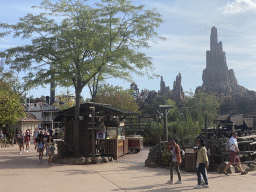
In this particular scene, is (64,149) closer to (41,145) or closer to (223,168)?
(41,145)

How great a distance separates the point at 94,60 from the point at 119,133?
5.27m

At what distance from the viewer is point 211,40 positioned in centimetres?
13462

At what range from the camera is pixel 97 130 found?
15.9 meters

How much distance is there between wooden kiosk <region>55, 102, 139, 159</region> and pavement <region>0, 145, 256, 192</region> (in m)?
3.14

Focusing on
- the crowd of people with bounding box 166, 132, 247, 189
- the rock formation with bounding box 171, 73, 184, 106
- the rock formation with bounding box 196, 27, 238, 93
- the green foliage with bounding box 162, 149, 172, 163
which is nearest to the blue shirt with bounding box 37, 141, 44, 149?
the green foliage with bounding box 162, 149, 172, 163

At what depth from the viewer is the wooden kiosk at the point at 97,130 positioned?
52.3ft

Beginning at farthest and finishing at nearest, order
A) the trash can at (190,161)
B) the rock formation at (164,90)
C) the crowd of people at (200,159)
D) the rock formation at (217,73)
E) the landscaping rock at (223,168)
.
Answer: the rock formation at (217,73), the rock formation at (164,90), the trash can at (190,161), the landscaping rock at (223,168), the crowd of people at (200,159)

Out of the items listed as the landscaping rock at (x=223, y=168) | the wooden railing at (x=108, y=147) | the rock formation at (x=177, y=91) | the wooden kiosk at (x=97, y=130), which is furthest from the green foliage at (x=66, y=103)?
the rock formation at (x=177, y=91)

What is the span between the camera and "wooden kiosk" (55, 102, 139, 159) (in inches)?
628

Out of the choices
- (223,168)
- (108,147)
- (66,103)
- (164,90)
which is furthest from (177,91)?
(223,168)

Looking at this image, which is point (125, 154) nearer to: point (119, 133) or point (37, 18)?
point (119, 133)

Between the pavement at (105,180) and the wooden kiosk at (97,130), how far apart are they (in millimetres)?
3137

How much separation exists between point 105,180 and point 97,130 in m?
5.95

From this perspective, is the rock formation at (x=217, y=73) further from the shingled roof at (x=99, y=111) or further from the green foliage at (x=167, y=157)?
the green foliage at (x=167, y=157)
